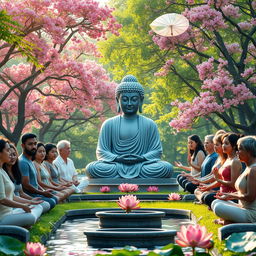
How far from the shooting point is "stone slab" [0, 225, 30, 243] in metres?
7.55

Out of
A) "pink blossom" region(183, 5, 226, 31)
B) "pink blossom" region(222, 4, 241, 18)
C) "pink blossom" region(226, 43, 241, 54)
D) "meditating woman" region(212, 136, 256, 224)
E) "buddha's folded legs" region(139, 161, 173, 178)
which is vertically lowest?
"meditating woman" region(212, 136, 256, 224)

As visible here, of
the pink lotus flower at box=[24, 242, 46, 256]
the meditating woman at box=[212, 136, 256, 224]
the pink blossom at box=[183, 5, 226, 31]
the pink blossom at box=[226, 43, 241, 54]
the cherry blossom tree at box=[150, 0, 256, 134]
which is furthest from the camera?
the pink blossom at box=[226, 43, 241, 54]

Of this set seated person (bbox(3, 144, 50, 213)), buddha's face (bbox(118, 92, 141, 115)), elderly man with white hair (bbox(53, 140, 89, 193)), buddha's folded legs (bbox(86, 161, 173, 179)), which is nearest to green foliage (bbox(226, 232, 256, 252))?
seated person (bbox(3, 144, 50, 213))

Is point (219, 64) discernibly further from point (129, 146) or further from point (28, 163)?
point (28, 163)

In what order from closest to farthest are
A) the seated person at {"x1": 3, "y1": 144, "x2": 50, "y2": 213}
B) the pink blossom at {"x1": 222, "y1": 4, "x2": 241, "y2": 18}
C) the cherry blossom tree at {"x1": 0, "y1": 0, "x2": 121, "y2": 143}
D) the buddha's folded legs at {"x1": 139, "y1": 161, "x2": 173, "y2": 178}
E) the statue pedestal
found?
the seated person at {"x1": 3, "y1": 144, "x2": 50, "y2": 213} → the statue pedestal → the buddha's folded legs at {"x1": 139, "y1": 161, "x2": 173, "y2": 178} → the pink blossom at {"x1": 222, "y1": 4, "x2": 241, "y2": 18} → the cherry blossom tree at {"x1": 0, "y1": 0, "x2": 121, "y2": 143}

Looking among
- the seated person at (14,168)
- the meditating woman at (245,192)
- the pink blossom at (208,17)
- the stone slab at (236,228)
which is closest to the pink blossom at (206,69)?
the pink blossom at (208,17)

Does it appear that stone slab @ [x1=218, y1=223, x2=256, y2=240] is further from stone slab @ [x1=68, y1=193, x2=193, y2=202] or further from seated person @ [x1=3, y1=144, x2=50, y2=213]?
stone slab @ [x1=68, y1=193, x2=193, y2=202]

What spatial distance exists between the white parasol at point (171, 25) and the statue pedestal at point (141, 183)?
5088mm

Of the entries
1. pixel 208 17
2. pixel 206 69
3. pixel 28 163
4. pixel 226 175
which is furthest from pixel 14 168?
pixel 206 69

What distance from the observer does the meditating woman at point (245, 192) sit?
8.05 m

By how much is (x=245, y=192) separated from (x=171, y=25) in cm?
1340

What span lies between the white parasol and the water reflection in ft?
32.5

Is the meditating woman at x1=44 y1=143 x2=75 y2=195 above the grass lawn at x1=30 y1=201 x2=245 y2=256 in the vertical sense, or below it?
above

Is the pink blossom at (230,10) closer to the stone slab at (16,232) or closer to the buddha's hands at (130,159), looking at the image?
the buddha's hands at (130,159)
